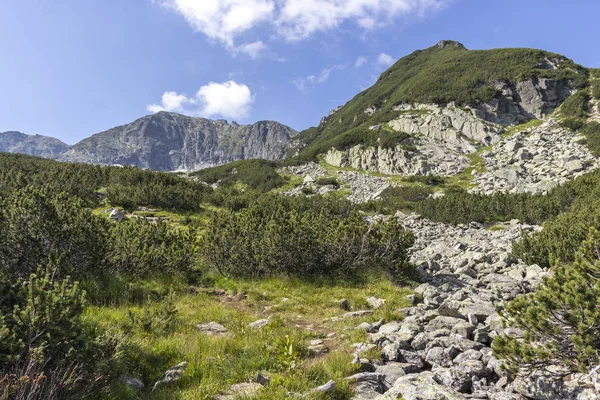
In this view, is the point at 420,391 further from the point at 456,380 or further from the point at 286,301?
the point at 286,301

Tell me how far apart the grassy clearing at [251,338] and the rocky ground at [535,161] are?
28.1 meters

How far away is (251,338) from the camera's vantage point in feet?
17.7

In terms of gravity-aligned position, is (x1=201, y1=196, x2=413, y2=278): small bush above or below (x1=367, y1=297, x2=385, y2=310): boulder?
above

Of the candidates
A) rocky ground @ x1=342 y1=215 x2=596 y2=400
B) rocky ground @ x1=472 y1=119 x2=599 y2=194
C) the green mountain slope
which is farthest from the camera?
the green mountain slope

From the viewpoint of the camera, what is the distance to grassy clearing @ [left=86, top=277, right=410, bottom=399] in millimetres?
4000

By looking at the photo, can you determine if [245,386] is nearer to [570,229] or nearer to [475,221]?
[570,229]

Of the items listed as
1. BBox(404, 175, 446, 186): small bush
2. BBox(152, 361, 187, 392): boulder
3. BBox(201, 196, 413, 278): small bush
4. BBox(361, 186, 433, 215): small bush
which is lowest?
BBox(152, 361, 187, 392): boulder

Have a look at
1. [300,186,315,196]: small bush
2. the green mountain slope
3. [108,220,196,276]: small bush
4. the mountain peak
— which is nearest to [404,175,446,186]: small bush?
[300,186,315,196]: small bush

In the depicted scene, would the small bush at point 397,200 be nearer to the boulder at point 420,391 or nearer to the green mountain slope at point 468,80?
the green mountain slope at point 468,80

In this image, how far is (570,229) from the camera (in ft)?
35.7

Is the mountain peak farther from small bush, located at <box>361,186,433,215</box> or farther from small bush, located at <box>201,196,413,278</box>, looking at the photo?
small bush, located at <box>201,196,413,278</box>

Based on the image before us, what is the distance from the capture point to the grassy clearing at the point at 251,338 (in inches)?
157

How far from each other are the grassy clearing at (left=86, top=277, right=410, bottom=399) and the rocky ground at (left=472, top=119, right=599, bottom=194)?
28062 mm

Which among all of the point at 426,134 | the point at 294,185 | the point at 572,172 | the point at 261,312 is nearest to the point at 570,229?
the point at 261,312
